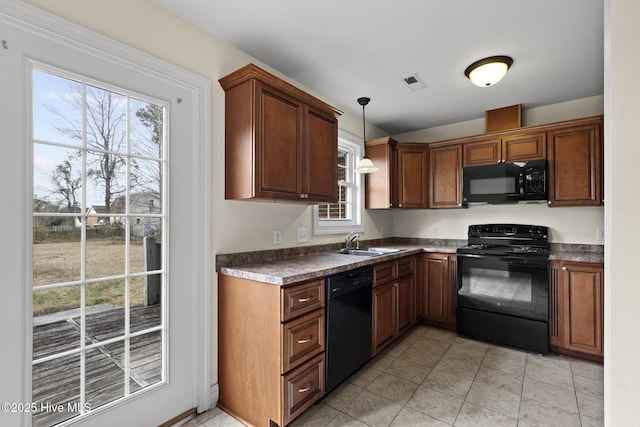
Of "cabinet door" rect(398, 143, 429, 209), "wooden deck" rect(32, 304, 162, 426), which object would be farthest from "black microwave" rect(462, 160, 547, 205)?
"wooden deck" rect(32, 304, 162, 426)

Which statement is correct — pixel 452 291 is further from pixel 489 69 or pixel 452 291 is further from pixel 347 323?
pixel 489 69

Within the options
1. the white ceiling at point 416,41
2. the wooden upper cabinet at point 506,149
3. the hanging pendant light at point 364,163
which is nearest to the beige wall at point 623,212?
the white ceiling at point 416,41

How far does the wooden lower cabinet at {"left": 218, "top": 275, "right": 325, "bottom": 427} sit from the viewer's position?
171 centimetres

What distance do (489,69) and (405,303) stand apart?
90.7 inches

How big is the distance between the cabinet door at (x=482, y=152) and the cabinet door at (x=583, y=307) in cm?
131

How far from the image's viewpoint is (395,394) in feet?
7.09

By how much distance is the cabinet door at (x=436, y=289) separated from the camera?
11.1 ft

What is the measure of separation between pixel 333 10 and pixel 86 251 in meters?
1.97

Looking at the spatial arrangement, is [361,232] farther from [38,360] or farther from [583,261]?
[38,360]

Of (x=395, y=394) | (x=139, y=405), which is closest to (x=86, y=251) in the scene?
(x=139, y=405)

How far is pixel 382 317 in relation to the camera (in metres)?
2.70

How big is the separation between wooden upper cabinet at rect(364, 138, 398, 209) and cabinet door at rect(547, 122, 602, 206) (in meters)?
1.59

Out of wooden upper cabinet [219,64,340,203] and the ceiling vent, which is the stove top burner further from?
wooden upper cabinet [219,64,340,203]

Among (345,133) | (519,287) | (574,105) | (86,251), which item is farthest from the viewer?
(345,133)
